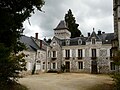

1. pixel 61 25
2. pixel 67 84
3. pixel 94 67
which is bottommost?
pixel 67 84

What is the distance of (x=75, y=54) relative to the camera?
4091 centimetres

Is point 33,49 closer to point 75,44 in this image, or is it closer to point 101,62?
point 75,44

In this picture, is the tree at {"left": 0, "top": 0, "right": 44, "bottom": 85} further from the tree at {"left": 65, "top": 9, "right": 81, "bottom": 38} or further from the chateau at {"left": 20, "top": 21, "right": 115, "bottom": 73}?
the tree at {"left": 65, "top": 9, "right": 81, "bottom": 38}

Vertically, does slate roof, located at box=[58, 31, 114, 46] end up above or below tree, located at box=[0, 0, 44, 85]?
above

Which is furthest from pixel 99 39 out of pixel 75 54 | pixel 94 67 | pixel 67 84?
pixel 67 84

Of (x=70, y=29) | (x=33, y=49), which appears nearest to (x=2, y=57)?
(x=33, y=49)

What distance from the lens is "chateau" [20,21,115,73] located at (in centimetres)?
3822

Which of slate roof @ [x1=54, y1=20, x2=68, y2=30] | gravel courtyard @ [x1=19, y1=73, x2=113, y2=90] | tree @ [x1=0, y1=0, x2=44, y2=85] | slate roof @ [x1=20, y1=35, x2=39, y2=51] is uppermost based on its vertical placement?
slate roof @ [x1=54, y1=20, x2=68, y2=30]

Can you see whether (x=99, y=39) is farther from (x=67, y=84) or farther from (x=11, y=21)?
(x=11, y=21)

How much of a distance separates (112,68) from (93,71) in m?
3.32

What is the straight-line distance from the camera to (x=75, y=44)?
41.3 m

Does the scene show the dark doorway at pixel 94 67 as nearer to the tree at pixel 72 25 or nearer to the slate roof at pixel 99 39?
the slate roof at pixel 99 39

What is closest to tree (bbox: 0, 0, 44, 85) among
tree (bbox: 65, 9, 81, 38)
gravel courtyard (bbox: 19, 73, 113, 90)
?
gravel courtyard (bbox: 19, 73, 113, 90)

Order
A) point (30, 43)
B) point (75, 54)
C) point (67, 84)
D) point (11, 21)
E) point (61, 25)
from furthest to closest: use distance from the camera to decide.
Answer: point (61, 25) → point (75, 54) → point (30, 43) → point (67, 84) → point (11, 21)
